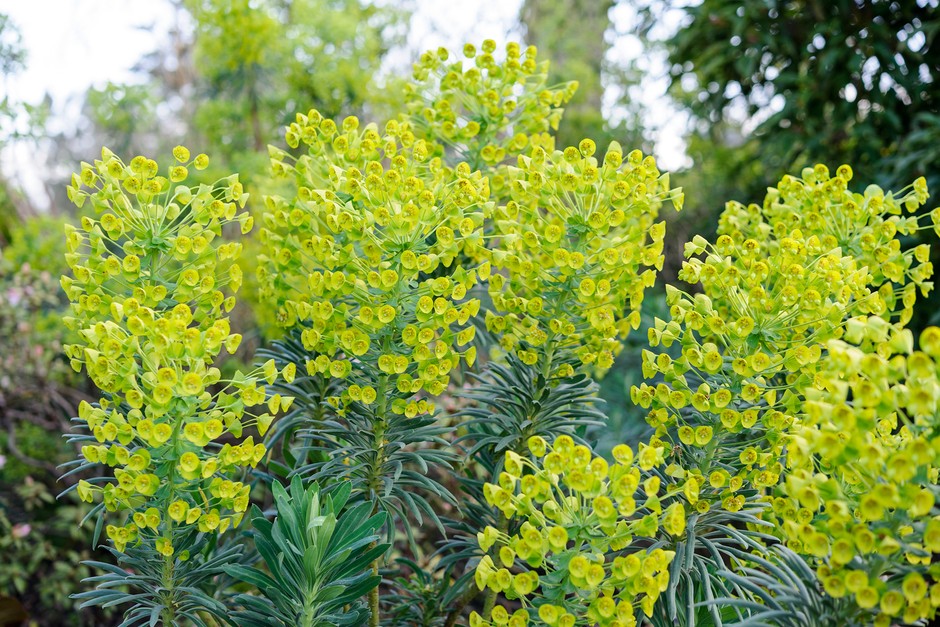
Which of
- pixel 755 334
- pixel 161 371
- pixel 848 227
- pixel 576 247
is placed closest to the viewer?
pixel 161 371

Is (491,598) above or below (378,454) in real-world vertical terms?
below

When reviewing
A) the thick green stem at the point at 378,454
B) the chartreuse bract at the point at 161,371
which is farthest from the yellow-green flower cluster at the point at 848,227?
the chartreuse bract at the point at 161,371

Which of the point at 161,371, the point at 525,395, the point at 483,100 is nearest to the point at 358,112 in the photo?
the point at 483,100

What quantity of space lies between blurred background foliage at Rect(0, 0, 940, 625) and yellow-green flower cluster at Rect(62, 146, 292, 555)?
4.84 ft

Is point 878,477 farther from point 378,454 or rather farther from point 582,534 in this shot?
point 378,454

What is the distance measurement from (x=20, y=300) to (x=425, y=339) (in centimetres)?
294

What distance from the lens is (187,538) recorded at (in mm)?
1298

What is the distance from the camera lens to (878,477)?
0.95 metres

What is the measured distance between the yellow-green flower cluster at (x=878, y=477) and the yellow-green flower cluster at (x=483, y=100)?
89cm

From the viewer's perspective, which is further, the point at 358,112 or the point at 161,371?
the point at 358,112

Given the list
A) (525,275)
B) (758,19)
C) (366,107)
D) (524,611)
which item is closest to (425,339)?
(525,275)

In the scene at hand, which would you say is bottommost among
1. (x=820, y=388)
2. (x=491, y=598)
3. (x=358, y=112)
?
(x=491, y=598)

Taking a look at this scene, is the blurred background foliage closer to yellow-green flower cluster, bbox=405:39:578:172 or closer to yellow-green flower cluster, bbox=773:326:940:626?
yellow-green flower cluster, bbox=405:39:578:172

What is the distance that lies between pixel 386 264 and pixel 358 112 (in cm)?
409
